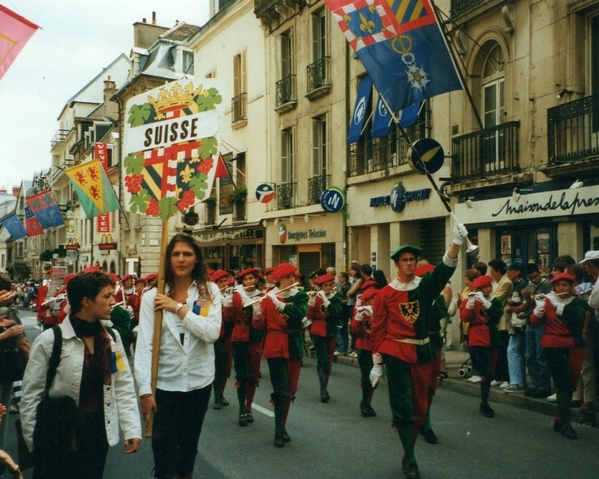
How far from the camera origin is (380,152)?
19.3 m

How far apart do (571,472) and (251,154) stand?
21.3 m

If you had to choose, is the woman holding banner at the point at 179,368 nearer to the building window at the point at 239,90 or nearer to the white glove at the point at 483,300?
the white glove at the point at 483,300

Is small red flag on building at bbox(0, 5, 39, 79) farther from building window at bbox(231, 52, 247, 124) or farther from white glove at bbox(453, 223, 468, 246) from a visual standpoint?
building window at bbox(231, 52, 247, 124)

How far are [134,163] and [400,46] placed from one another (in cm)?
881

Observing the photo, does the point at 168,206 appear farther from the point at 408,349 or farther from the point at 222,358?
the point at 222,358

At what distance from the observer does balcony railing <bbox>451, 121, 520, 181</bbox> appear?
557 inches

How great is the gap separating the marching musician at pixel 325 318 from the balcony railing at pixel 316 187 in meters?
11.6

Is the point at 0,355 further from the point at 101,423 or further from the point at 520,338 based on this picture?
the point at 520,338

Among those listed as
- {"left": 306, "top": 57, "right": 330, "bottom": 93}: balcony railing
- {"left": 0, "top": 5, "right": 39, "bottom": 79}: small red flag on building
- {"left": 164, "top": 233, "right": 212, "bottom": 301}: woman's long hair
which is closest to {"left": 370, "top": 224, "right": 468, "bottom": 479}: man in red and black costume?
{"left": 164, "top": 233, "right": 212, "bottom": 301}: woman's long hair

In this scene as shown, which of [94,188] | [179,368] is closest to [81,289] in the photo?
[179,368]

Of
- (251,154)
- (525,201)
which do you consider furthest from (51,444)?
(251,154)

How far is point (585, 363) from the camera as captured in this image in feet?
28.3

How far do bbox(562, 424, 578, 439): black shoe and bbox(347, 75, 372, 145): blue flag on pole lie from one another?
12838 millimetres

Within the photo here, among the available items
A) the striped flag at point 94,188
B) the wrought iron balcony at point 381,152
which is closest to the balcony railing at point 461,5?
the wrought iron balcony at point 381,152
